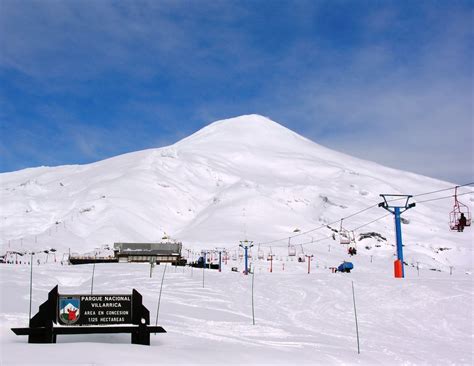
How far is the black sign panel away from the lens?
1010cm

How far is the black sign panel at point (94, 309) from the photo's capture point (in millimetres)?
10102

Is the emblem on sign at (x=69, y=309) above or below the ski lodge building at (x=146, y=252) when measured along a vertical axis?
below

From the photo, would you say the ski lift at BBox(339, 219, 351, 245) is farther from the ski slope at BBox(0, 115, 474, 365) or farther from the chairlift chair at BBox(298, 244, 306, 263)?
the chairlift chair at BBox(298, 244, 306, 263)

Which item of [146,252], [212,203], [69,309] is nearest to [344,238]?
[146,252]

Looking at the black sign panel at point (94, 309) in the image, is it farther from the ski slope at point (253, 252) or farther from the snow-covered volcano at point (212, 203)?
the snow-covered volcano at point (212, 203)

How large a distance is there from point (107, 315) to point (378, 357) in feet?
21.5

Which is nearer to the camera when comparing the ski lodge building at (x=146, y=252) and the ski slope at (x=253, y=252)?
the ski slope at (x=253, y=252)

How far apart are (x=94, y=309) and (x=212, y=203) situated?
4209 inches

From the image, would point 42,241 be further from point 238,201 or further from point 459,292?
point 459,292

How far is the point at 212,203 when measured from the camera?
117125 mm

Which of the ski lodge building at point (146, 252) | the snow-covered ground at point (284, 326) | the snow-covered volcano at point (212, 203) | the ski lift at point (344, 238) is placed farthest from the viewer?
the snow-covered volcano at point (212, 203)

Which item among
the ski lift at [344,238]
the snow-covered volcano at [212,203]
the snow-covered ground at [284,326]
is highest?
the snow-covered volcano at [212,203]

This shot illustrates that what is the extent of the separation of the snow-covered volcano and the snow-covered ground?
55.1 meters

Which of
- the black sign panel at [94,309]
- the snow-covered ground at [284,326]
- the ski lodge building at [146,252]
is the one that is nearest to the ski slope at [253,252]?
the snow-covered ground at [284,326]
